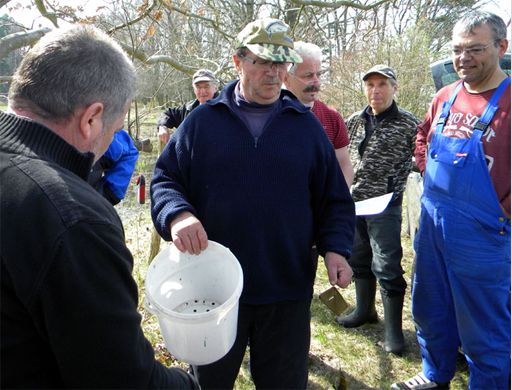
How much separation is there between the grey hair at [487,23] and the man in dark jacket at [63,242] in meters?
2.03

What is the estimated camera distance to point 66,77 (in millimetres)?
1056

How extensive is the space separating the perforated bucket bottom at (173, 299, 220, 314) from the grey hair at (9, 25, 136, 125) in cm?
100

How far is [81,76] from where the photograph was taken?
1.07 meters

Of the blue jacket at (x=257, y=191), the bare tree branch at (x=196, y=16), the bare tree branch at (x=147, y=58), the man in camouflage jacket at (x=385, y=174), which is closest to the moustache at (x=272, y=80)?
the blue jacket at (x=257, y=191)

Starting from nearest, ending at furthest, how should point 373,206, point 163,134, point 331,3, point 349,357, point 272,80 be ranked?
point 272,80 → point 373,206 → point 349,357 → point 163,134 → point 331,3

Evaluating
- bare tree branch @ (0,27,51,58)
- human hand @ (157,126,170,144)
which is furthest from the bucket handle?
human hand @ (157,126,170,144)

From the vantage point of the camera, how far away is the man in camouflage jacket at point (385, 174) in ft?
10.5

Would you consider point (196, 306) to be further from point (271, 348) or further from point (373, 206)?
point (373, 206)

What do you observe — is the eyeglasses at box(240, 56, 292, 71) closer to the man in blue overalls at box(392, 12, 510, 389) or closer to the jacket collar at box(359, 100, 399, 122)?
the man in blue overalls at box(392, 12, 510, 389)

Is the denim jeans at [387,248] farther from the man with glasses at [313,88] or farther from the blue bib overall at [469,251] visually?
the blue bib overall at [469,251]

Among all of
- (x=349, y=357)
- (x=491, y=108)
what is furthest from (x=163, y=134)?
(x=491, y=108)

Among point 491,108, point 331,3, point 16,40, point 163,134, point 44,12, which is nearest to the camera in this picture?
point 491,108

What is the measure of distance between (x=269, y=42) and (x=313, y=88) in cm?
94

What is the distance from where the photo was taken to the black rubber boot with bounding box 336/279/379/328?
3543 millimetres
